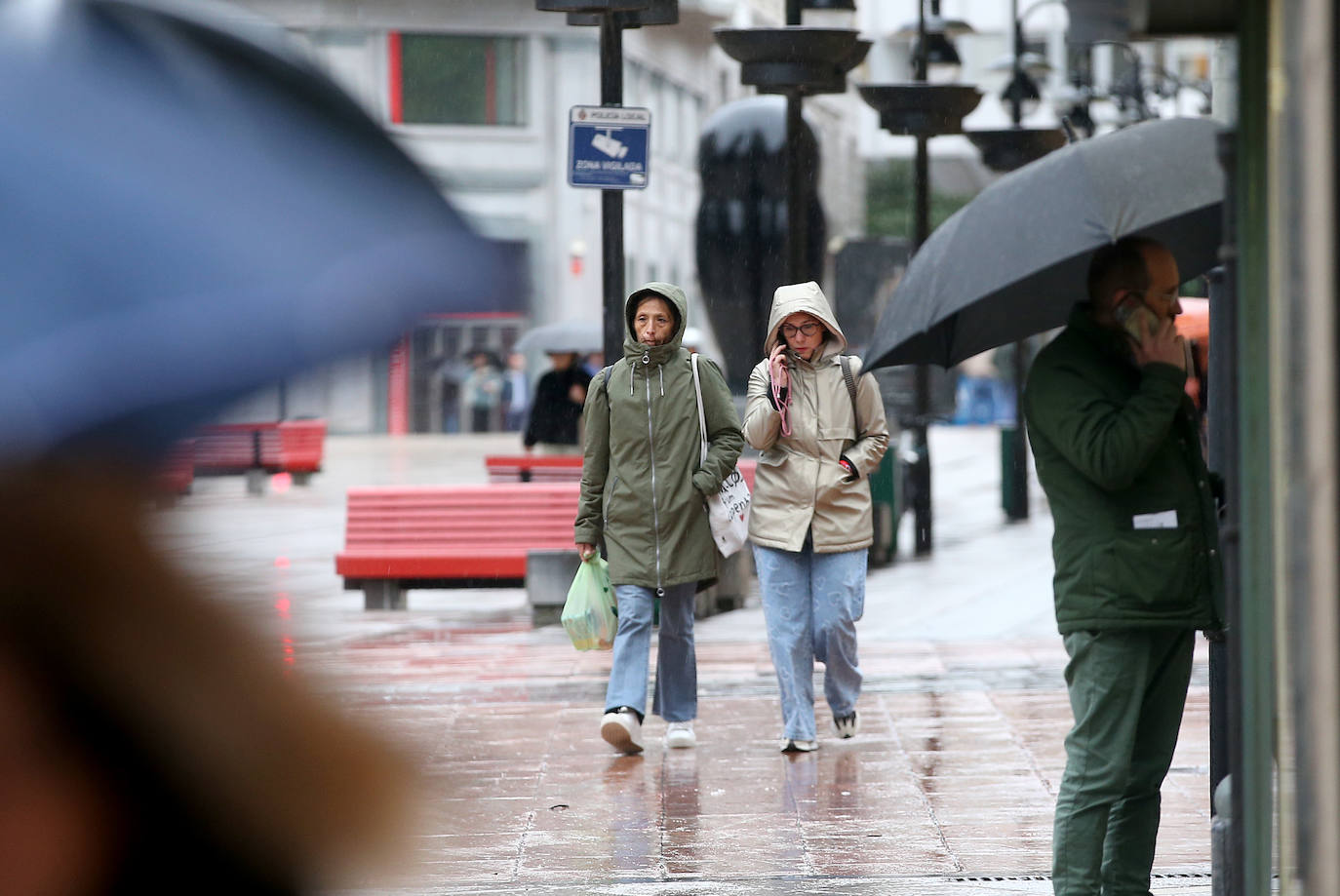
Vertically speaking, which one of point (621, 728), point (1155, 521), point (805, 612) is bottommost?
point (621, 728)

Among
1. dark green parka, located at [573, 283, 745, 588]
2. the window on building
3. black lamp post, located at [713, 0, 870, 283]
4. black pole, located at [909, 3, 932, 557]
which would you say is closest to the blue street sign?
black lamp post, located at [713, 0, 870, 283]

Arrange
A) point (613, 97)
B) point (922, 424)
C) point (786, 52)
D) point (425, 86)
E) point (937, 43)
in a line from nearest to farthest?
1. point (425, 86)
2. point (613, 97)
3. point (786, 52)
4. point (922, 424)
5. point (937, 43)

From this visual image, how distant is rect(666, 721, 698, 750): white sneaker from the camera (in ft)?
24.8

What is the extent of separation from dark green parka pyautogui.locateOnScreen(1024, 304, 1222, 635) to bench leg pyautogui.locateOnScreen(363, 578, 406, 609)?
330 inches

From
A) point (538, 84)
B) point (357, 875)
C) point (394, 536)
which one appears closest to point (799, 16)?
point (394, 536)

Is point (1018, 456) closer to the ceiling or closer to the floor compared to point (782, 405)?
closer to the floor

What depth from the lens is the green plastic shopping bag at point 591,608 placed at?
24.1 ft

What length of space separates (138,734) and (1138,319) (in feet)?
11.0

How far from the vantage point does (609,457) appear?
24.9 ft

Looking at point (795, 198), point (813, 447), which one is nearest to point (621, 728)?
point (813, 447)

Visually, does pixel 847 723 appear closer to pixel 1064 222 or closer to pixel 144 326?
pixel 1064 222

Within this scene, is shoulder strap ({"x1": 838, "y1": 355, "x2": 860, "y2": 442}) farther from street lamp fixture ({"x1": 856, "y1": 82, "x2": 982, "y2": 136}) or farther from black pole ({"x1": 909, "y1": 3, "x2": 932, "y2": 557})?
black pole ({"x1": 909, "y1": 3, "x2": 932, "y2": 557})

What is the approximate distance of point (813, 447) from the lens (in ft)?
24.3

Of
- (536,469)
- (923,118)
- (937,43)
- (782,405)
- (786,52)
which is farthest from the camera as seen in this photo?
(937,43)
